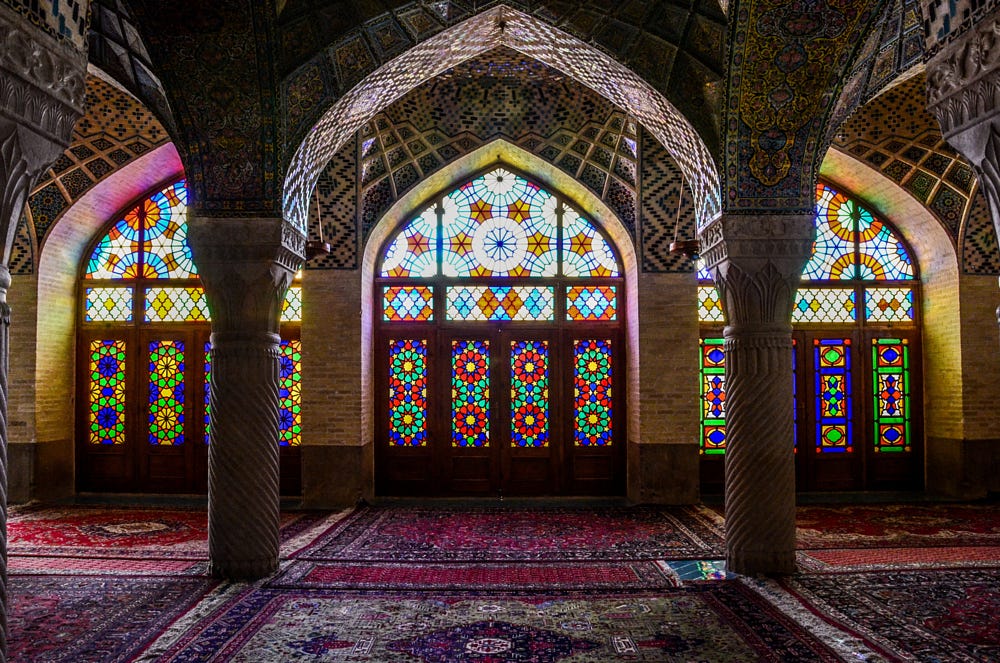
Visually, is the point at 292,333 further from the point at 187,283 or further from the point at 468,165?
the point at 468,165

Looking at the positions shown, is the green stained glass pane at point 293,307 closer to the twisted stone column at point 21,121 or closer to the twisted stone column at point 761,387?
the twisted stone column at point 761,387

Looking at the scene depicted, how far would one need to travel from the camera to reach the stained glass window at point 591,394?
34.1 feet

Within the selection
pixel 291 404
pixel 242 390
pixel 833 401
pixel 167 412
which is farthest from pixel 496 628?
pixel 833 401

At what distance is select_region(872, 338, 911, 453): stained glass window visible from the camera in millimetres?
10586

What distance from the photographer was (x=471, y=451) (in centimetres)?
1034

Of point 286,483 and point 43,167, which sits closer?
point 43,167

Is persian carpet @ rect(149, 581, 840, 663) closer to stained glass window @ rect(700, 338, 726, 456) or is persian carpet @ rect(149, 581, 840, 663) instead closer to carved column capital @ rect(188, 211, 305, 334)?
carved column capital @ rect(188, 211, 305, 334)

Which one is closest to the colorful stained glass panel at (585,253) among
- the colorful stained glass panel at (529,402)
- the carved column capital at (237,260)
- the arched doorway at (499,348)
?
the arched doorway at (499,348)

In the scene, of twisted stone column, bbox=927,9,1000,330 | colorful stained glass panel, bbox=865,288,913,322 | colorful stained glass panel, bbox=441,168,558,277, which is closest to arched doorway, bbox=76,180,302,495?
colorful stained glass panel, bbox=441,168,558,277

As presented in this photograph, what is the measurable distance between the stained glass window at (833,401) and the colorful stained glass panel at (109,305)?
934 cm

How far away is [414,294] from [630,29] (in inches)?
205

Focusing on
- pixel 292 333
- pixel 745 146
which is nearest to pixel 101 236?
pixel 292 333

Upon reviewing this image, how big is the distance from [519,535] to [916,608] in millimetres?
3754

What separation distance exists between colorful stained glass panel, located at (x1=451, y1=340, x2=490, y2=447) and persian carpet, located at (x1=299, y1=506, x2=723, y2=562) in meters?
1.08
